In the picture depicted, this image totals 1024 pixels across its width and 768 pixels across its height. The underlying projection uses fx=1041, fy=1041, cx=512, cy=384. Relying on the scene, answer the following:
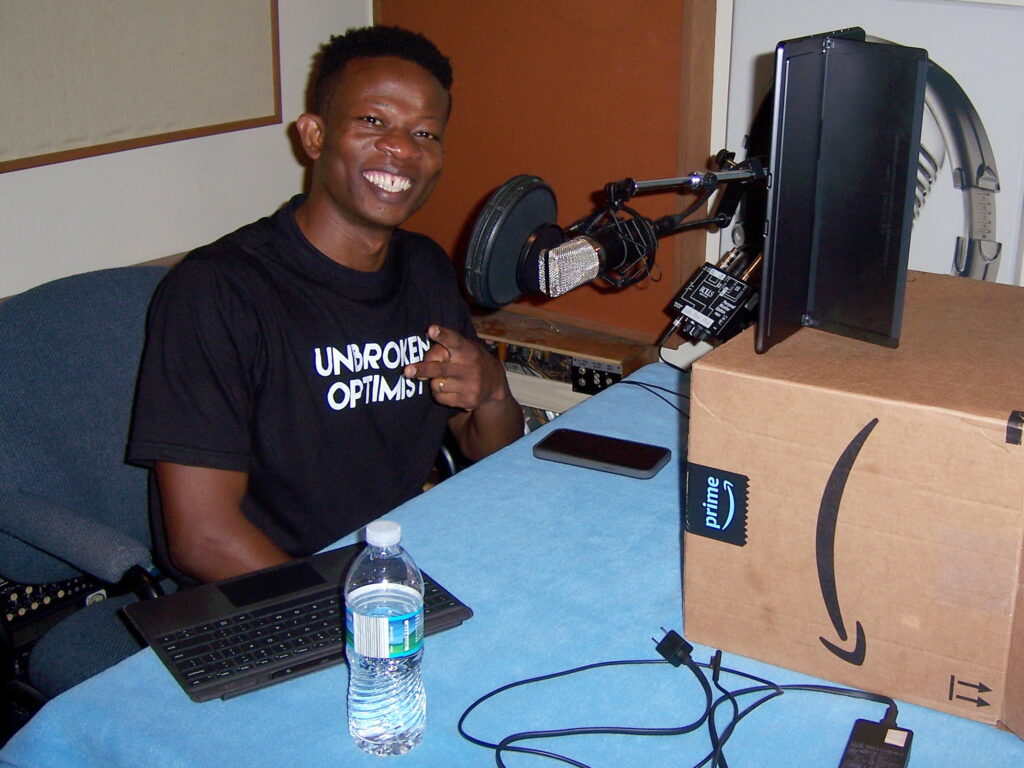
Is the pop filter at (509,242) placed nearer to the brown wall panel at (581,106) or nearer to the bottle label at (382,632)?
the bottle label at (382,632)

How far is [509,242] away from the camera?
4.24 feet

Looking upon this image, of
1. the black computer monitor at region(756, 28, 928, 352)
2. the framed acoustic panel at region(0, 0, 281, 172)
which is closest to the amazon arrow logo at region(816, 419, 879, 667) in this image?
the black computer monitor at region(756, 28, 928, 352)

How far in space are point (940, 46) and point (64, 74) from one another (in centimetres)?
181

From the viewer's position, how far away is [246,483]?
1.45 metres

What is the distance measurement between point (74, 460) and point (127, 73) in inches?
45.3

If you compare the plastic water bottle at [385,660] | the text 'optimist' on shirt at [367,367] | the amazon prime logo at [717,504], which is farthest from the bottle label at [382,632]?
the text 'optimist' on shirt at [367,367]

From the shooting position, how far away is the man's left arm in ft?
5.48

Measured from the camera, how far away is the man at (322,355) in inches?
54.9

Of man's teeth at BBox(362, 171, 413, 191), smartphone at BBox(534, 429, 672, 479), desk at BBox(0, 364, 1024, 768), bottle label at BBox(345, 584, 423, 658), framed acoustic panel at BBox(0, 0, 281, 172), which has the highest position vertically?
framed acoustic panel at BBox(0, 0, 281, 172)

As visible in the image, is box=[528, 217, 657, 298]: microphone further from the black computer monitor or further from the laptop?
the laptop

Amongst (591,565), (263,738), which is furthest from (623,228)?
(263,738)

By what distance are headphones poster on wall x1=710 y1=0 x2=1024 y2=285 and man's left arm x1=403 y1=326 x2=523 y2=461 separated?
0.94 metres

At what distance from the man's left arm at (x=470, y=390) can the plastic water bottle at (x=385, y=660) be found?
0.58 m

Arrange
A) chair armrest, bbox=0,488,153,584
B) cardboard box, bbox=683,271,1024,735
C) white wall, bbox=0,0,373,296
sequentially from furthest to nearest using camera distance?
white wall, bbox=0,0,373,296
chair armrest, bbox=0,488,153,584
cardboard box, bbox=683,271,1024,735
